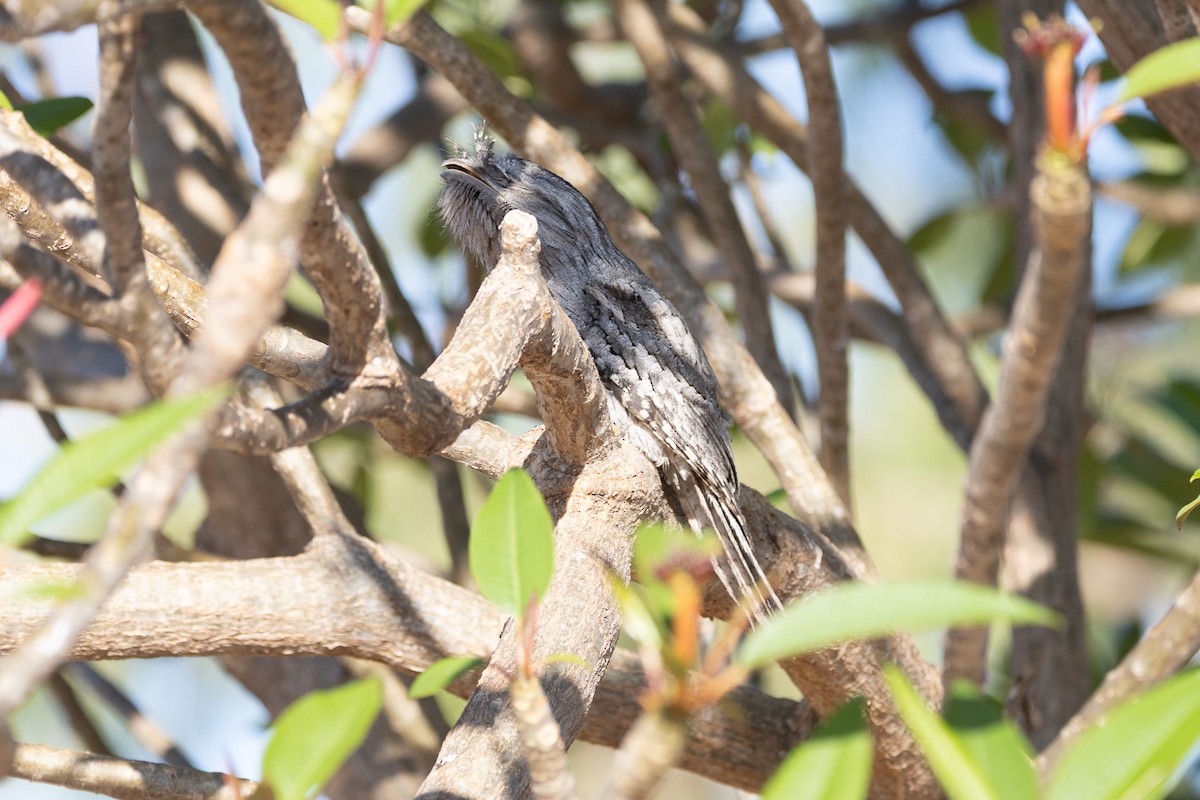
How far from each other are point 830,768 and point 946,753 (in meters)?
0.07

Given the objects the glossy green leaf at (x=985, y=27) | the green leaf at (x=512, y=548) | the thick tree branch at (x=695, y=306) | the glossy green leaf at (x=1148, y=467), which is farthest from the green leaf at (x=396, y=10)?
the glossy green leaf at (x=1148, y=467)

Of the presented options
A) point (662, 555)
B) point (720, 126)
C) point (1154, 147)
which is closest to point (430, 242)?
point (720, 126)

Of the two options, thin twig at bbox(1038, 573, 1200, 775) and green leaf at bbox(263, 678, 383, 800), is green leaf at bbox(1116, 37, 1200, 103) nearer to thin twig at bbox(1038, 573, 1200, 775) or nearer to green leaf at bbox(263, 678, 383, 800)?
green leaf at bbox(263, 678, 383, 800)

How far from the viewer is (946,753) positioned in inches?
27.5

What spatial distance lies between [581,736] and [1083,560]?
4.54 metres

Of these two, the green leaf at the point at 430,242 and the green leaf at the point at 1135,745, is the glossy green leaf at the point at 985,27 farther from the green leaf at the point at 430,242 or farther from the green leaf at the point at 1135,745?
the green leaf at the point at 1135,745

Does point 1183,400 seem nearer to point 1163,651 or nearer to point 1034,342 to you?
point 1163,651

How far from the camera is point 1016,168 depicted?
317 centimetres

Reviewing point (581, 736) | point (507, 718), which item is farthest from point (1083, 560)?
point (507, 718)

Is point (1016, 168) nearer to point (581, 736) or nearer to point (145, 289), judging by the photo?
point (581, 736)

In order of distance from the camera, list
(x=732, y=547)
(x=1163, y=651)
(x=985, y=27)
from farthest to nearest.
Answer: (x=985, y=27) → (x=732, y=547) → (x=1163, y=651)

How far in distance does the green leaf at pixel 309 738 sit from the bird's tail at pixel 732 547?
1.07 m

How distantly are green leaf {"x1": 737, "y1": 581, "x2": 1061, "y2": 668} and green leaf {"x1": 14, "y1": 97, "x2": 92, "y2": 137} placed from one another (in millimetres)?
1511

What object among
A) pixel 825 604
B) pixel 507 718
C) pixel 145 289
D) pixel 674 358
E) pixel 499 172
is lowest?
pixel 507 718
